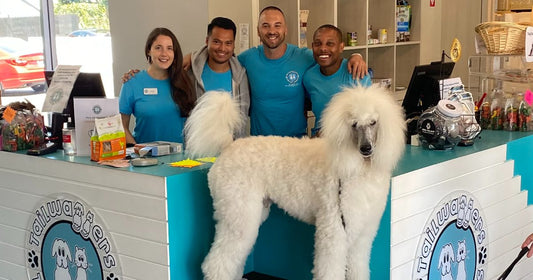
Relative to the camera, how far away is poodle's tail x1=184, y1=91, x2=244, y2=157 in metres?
2.32

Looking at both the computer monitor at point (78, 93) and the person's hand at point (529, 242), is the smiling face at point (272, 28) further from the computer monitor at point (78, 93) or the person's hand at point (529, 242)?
the person's hand at point (529, 242)

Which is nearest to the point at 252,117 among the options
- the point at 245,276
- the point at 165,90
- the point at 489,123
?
the point at 165,90

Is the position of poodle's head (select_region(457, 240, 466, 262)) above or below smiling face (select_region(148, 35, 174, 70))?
below

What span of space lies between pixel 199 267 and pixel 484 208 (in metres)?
1.34

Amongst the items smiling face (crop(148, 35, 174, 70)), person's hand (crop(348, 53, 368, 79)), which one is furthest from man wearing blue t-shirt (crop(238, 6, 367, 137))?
smiling face (crop(148, 35, 174, 70))

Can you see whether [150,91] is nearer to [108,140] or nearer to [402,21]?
[108,140]

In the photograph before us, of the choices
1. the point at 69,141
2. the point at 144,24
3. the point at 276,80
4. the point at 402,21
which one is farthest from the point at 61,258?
the point at 402,21

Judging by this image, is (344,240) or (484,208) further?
(484,208)

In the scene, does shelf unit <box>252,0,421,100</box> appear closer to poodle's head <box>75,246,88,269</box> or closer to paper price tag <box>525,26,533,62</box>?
paper price tag <box>525,26,533,62</box>

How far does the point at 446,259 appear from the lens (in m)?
2.55

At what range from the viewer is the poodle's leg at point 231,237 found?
7.22 ft

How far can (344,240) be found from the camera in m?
2.06

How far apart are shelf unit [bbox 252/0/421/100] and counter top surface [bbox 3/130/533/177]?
5.75 ft

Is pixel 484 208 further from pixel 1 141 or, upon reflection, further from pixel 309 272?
pixel 1 141
